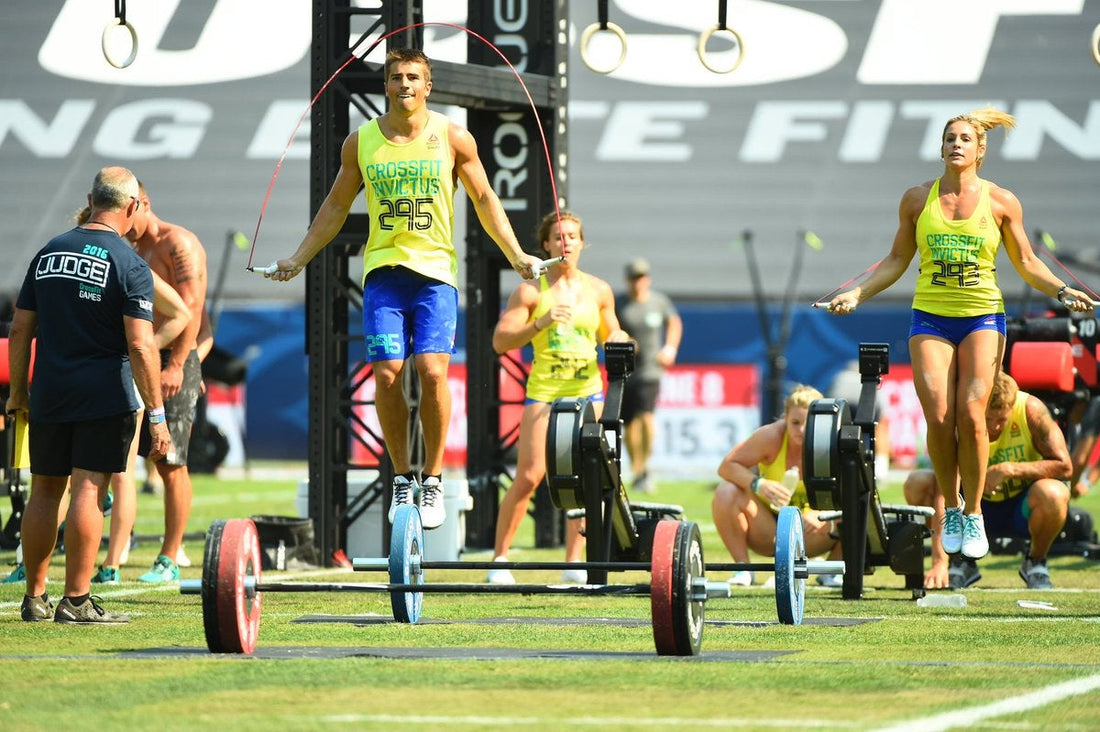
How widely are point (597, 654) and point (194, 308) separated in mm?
4462

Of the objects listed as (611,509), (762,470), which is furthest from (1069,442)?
(611,509)

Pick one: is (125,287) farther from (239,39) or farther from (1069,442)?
(239,39)

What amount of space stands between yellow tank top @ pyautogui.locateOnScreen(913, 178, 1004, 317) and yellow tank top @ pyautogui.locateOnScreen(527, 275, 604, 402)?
2401mm

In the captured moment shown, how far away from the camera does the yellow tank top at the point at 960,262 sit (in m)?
8.63

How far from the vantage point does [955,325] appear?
8664 millimetres

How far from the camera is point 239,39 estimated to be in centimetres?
2727

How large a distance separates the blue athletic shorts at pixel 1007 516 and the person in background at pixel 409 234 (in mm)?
4235

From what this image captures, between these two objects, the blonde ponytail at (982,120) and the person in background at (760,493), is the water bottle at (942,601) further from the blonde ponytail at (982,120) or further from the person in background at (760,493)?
the blonde ponytail at (982,120)

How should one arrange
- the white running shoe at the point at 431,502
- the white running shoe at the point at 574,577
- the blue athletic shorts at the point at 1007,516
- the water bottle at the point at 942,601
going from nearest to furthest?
the white running shoe at the point at 431,502 → the water bottle at the point at 942,601 → the white running shoe at the point at 574,577 → the blue athletic shorts at the point at 1007,516

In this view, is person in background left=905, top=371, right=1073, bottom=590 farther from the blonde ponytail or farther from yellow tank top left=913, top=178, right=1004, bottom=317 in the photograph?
the blonde ponytail

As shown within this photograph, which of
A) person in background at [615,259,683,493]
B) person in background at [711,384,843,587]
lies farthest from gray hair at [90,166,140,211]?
person in background at [615,259,683,493]

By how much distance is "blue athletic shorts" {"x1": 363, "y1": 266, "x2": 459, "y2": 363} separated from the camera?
785cm

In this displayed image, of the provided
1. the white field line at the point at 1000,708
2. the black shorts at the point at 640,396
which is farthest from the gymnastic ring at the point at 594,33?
the black shorts at the point at 640,396

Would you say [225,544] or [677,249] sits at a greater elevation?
[677,249]
